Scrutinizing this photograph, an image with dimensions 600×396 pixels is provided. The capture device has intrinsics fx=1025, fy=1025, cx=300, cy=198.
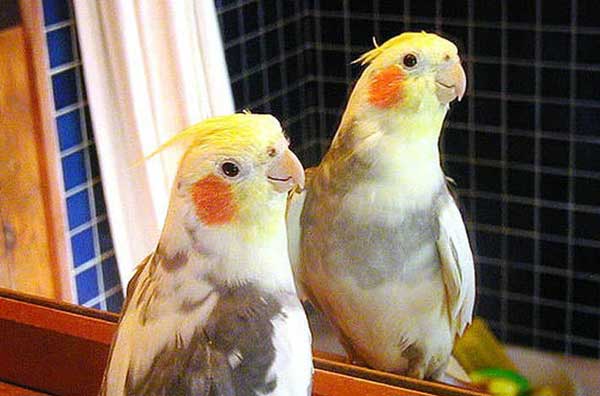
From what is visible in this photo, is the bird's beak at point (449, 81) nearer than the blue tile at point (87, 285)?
Yes

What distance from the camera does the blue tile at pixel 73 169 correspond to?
977 mm

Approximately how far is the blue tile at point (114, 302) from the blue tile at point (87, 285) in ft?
0.06

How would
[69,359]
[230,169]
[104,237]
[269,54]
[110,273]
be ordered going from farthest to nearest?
[269,54] < [104,237] < [110,273] < [69,359] < [230,169]

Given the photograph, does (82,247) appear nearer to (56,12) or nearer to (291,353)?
(56,12)

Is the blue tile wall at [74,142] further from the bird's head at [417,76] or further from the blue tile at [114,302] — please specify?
the bird's head at [417,76]

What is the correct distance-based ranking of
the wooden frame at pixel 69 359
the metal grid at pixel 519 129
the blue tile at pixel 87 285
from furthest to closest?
1. the metal grid at pixel 519 129
2. the blue tile at pixel 87 285
3. the wooden frame at pixel 69 359

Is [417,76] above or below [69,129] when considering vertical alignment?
above

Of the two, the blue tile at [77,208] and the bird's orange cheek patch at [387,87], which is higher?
the bird's orange cheek patch at [387,87]

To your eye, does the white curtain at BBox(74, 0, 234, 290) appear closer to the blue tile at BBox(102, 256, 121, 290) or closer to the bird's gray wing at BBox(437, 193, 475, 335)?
the blue tile at BBox(102, 256, 121, 290)

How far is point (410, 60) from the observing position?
447 mm

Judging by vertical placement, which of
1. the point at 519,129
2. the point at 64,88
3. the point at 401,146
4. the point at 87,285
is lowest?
the point at 519,129

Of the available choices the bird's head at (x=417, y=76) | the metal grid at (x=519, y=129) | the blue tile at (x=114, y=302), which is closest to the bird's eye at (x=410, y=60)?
the bird's head at (x=417, y=76)

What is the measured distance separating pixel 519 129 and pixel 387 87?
3.22ft

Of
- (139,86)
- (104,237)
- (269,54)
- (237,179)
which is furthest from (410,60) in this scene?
(269,54)
